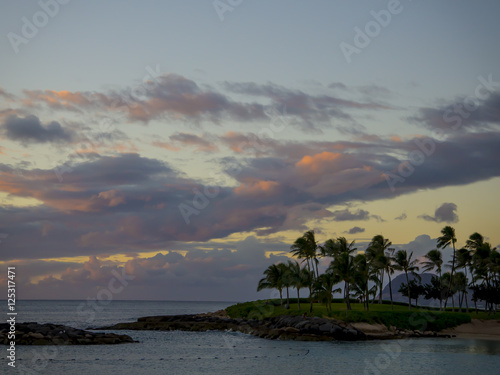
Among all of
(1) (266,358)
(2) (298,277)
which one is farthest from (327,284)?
(1) (266,358)

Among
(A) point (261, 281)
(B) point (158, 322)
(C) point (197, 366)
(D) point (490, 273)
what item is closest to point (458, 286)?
(D) point (490, 273)

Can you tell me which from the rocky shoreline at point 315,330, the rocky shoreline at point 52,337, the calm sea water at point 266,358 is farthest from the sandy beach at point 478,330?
the rocky shoreline at point 52,337

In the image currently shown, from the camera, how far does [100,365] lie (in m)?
50.8

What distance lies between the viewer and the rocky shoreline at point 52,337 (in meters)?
65.6

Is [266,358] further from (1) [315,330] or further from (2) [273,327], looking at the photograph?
(2) [273,327]

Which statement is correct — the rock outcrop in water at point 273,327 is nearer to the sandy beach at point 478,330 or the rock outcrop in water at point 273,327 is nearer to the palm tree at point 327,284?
the palm tree at point 327,284

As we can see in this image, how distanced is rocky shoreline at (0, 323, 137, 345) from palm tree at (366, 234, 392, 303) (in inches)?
2129

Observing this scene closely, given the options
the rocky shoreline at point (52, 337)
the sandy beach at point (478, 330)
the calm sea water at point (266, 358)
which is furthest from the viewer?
the sandy beach at point (478, 330)

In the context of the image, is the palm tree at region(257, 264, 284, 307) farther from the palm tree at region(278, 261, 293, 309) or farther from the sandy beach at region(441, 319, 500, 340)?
the sandy beach at region(441, 319, 500, 340)

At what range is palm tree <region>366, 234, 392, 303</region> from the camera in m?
105

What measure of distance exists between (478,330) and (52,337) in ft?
215

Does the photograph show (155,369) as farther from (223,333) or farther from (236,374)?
(223,333)

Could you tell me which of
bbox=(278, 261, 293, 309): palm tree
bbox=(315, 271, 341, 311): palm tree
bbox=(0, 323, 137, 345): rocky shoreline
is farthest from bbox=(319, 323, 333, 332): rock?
bbox=(0, 323, 137, 345): rocky shoreline

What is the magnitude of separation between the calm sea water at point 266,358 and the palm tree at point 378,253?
30913 millimetres
